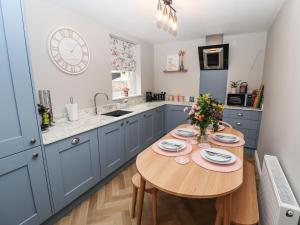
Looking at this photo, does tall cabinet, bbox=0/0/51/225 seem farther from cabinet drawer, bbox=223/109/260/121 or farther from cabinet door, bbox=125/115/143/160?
cabinet drawer, bbox=223/109/260/121

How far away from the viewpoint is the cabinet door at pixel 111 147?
2.06 meters

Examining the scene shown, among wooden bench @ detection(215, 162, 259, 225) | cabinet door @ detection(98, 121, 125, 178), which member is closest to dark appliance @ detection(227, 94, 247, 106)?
wooden bench @ detection(215, 162, 259, 225)

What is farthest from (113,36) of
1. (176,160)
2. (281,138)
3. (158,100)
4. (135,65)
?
(281,138)

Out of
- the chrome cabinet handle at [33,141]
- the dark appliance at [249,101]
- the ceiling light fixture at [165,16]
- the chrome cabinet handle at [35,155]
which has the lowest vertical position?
the chrome cabinet handle at [35,155]

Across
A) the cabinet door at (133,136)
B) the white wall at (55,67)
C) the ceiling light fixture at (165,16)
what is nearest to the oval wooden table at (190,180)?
the cabinet door at (133,136)

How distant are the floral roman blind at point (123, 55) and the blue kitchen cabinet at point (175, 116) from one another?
1.20m

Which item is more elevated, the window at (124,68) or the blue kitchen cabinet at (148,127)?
the window at (124,68)

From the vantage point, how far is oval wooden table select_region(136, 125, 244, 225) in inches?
38.2

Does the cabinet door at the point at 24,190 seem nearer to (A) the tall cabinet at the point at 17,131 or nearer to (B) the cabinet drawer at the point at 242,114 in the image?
(A) the tall cabinet at the point at 17,131

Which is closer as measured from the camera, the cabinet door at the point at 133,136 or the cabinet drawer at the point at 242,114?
the cabinet door at the point at 133,136

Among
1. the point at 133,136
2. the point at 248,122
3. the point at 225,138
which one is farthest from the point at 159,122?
the point at 225,138

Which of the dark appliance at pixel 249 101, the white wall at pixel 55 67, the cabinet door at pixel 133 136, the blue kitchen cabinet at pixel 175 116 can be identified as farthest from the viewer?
the blue kitchen cabinet at pixel 175 116

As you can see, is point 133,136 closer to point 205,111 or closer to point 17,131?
point 205,111

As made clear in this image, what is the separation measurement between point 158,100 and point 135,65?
3.36 feet
